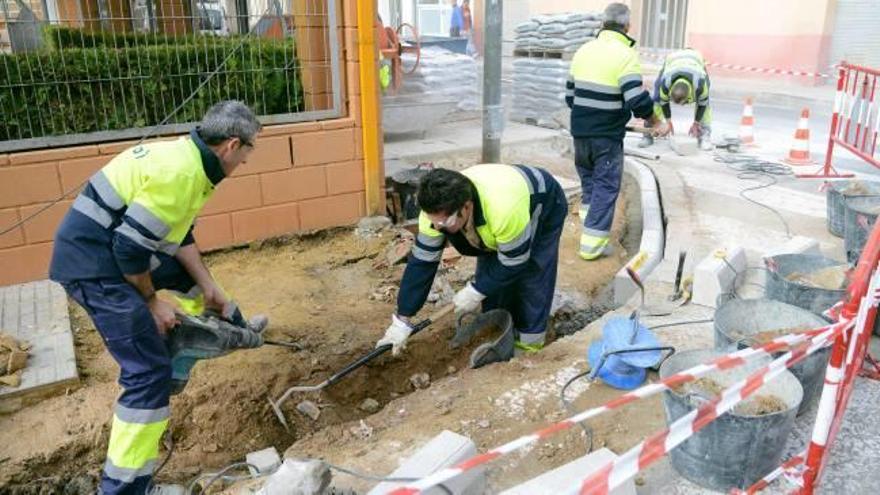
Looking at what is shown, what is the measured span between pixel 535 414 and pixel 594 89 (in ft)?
9.40

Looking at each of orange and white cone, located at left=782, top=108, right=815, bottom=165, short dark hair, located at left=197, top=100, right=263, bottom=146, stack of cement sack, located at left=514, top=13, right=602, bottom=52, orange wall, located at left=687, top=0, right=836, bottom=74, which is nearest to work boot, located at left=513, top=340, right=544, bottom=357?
short dark hair, located at left=197, top=100, right=263, bottom=146

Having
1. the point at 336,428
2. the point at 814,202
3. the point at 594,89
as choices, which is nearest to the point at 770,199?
the point at 814,202

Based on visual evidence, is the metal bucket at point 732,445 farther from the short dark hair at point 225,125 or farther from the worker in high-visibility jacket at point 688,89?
the worker in high-visibility jacket at point 688,89

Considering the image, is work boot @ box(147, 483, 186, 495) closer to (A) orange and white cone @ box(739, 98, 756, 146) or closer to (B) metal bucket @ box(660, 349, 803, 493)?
(B) metal bucket @ box(660, 349, 803, 493)

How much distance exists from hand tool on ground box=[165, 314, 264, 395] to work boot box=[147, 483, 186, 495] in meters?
0.51

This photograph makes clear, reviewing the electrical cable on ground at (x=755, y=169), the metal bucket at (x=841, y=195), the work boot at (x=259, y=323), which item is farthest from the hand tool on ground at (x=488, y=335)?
the electrical cable on ground at (x=755, y=169)

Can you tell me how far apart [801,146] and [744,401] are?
21.2ft

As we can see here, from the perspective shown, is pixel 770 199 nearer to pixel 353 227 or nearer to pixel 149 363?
pixel 353 227

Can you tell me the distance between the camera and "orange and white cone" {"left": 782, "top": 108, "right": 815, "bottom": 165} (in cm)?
817

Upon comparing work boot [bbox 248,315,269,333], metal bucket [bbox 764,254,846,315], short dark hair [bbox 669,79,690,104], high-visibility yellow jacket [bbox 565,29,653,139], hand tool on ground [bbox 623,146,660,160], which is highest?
high-visibility yellow jacket [bbox 565,29,653,139]

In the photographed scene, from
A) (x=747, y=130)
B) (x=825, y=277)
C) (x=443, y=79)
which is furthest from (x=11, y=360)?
(x=747, y=130)

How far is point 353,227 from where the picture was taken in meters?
6.14

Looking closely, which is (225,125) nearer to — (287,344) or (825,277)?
(287,344)

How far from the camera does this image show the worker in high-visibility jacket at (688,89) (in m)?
8.64
